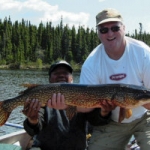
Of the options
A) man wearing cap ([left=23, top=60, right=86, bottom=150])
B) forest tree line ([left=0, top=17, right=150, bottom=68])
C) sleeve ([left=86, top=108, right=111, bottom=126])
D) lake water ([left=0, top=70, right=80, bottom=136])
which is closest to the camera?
sleeve ([left=86, top=108, right=111, bottom=126])

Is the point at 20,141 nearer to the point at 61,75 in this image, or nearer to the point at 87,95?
the point at 61,75

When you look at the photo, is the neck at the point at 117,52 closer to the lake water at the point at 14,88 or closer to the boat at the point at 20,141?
the lake water at the point at 14,88

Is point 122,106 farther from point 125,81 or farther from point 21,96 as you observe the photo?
point 21,96

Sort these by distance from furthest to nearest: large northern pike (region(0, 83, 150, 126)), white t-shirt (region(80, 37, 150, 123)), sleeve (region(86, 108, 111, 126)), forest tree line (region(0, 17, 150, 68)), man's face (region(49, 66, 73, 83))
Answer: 1. forest tree line (region(0, 17, 150, 68))
2. man's face (region(49, 66, 73, 83))
3. sleeve (region(86, 108, 111, 126))
4. white t-shirt (region(80, 37, 150, 123))
5. large northern pike (region(0, 83, 150, 126))

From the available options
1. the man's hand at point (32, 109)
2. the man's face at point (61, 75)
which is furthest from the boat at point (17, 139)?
the man's face at point (61, 75)

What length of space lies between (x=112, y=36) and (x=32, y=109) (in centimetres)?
120

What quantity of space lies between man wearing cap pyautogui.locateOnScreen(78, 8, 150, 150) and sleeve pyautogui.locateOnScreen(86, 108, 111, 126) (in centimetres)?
7

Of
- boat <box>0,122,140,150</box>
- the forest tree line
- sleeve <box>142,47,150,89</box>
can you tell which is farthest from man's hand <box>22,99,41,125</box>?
the forest tree line

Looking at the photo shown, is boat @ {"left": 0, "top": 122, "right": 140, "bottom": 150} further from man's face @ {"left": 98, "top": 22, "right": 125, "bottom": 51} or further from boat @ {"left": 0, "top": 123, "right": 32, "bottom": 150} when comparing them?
man's face @ {"left": 98, "top": 22, "right": 125, "bottom": 51}

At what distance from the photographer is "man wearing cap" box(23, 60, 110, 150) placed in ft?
12.1

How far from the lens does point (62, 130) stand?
3.80 metres

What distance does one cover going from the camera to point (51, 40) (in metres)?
74.1

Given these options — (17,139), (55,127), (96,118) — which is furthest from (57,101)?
(17,139)

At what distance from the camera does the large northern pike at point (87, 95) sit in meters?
3.36
